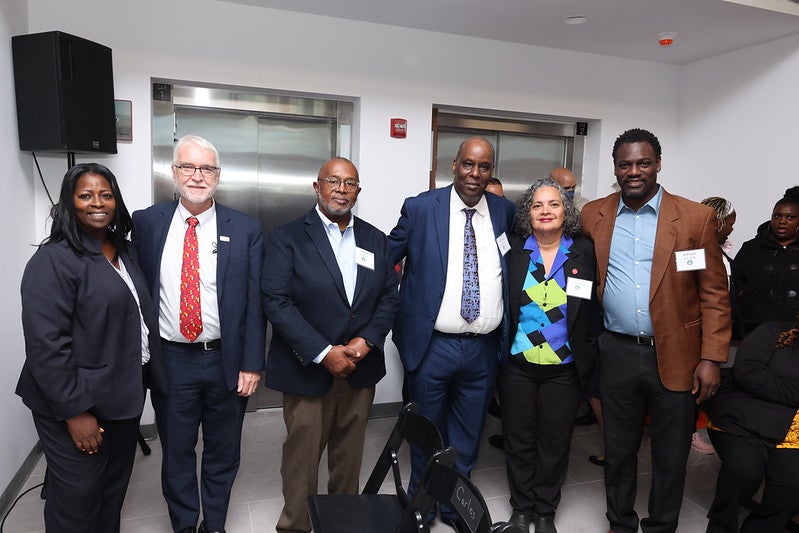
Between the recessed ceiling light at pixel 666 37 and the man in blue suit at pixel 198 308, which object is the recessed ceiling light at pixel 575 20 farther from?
the man in blue suit at pixel 198 308

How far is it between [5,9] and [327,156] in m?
2.27

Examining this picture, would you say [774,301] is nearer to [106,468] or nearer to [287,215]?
[287,215]

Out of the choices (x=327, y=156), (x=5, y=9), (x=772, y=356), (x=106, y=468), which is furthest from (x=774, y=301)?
(x=5, y=9)

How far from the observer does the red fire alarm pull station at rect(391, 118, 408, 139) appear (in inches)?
172

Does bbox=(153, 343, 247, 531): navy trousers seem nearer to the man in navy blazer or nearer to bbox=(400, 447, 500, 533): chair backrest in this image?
the man in navy blazer

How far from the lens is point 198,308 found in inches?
96.3

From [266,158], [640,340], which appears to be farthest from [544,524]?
[266,158]

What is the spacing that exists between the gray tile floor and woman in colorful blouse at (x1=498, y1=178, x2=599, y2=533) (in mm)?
409

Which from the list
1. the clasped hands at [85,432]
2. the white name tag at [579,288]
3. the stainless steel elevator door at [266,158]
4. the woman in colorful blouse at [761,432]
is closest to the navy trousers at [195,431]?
the clasped hands at [85,432]

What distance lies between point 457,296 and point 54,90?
2.52 metres

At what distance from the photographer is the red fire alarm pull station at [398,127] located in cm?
438

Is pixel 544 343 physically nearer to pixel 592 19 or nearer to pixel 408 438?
pixel 408 438

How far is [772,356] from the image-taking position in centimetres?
279

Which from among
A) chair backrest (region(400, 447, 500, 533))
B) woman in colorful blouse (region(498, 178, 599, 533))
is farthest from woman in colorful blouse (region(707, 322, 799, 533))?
chair backrest (region(400, 447, 500, 533))
